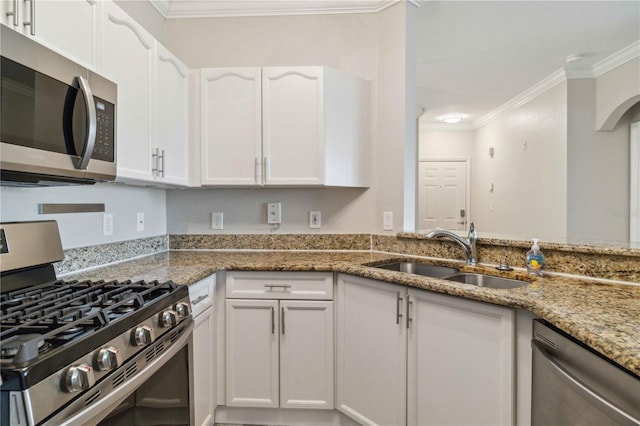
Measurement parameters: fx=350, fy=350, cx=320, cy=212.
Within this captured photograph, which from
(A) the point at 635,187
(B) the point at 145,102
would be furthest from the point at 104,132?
(A) the point at 635,187

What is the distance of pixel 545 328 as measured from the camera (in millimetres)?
1121

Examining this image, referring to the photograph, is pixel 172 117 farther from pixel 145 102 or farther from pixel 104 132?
pixel 104 132

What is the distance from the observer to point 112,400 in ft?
3.06

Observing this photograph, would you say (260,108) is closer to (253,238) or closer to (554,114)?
(253,238)

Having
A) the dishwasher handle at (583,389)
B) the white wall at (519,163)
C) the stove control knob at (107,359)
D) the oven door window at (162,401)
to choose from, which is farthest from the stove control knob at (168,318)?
the white wall at (519,163)

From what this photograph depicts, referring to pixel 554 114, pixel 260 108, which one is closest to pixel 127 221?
pixel 260 108

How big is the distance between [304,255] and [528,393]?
1.39 metres

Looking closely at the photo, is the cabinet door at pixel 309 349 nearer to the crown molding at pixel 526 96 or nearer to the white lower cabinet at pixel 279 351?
the white lower cabinet at pixel 279 351

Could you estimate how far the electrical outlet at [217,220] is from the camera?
2.54m

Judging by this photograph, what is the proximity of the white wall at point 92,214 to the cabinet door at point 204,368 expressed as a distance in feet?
2.34

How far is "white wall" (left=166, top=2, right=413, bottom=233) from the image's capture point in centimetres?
246

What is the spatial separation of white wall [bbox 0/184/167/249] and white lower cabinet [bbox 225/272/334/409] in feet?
2.42

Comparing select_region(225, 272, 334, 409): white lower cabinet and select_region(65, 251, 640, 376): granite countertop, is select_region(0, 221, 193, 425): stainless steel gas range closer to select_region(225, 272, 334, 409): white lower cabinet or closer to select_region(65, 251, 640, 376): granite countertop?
select_region(65, 251, 640, 376): granite countertop

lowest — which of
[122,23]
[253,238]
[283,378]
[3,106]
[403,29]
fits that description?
[283,378]
